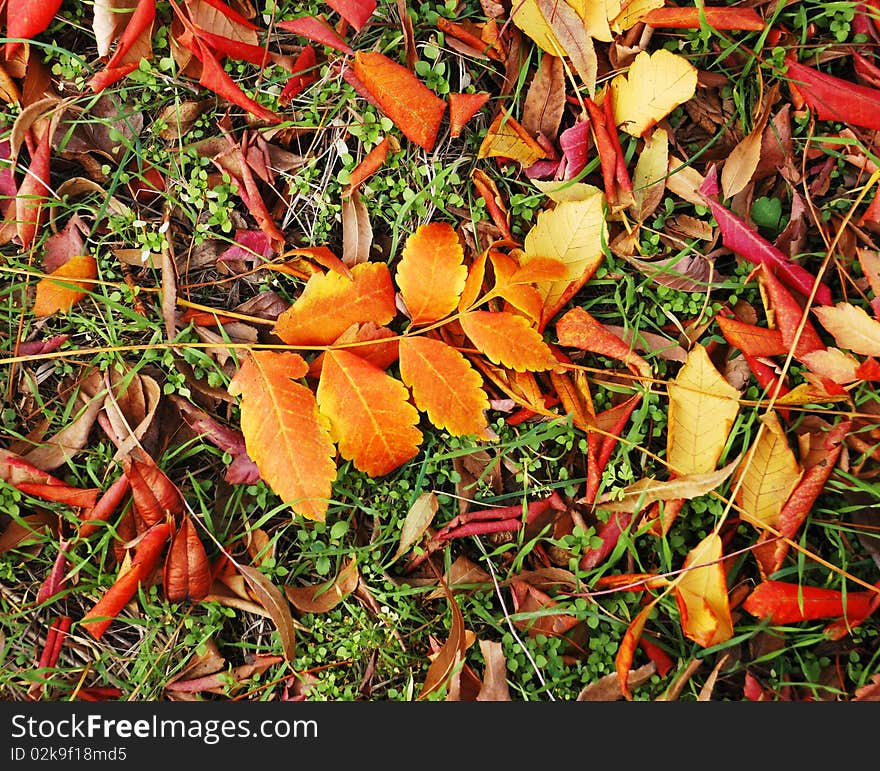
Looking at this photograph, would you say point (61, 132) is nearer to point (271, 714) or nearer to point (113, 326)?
point (113, 326)

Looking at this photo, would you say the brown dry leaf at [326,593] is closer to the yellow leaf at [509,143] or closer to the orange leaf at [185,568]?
the orange leaf at [185,568]

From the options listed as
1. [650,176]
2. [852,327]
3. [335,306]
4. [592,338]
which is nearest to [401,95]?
[335,306]

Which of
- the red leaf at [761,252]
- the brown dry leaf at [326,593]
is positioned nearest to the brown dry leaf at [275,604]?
the brown dry leaf at [326,593]

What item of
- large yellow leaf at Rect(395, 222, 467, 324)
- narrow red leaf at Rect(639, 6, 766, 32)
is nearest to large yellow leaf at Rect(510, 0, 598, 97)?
narrow red leaf at Rect(639, 6, 766, 32)

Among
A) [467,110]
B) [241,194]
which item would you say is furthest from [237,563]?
[467,110]

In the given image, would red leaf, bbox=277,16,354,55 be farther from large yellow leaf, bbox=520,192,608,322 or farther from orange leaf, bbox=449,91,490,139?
large yellow leaf, bbox=520,192,608,322
